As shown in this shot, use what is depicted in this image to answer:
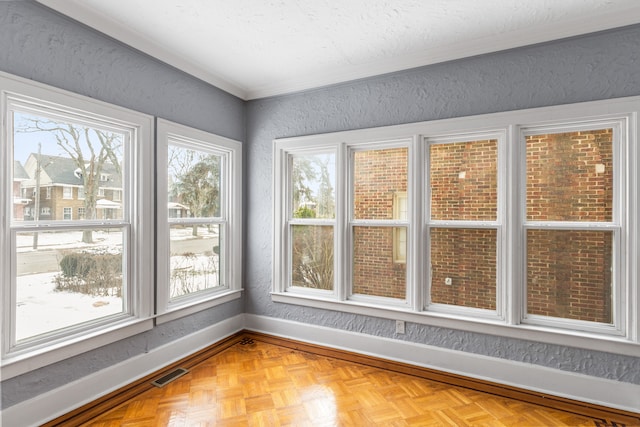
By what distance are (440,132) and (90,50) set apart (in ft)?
8.93

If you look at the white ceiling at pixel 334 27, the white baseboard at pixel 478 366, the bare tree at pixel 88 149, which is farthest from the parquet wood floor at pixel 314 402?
the white ceiling at pixel 334 27

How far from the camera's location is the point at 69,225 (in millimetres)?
2324

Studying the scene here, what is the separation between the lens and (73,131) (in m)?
2.37

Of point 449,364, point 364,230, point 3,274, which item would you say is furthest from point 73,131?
point 449,364

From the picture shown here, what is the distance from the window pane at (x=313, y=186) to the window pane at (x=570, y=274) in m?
1.80

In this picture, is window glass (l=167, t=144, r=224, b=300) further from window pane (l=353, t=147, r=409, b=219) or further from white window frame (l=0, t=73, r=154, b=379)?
window pane (l=353, t=147, r=409, b=219)

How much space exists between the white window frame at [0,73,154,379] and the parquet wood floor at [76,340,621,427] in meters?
0.53

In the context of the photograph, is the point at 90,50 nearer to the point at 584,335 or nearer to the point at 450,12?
the point at 450,12

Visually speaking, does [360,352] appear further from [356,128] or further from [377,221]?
[356,128]

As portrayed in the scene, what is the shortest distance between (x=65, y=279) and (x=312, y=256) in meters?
2.10

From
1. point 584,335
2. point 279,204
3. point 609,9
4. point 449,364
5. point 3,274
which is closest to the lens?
point 3,274

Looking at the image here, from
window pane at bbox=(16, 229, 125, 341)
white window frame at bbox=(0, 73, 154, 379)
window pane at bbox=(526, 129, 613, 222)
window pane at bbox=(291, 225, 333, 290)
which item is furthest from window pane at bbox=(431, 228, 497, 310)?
window pane at bbox=(16, 229, 125, 341)

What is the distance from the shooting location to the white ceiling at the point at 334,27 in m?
2.25

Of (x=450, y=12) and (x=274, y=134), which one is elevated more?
(x=450, y=12)
